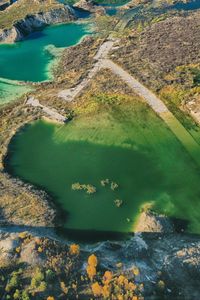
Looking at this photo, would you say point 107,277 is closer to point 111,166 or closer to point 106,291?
point 106,291

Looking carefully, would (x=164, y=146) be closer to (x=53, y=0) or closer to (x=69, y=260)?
(x=69, y=260)

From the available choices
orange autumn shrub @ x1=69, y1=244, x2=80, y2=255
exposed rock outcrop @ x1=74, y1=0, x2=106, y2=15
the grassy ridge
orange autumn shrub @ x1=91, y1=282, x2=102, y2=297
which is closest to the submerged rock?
orange autumn shrub @ x1=69, y1=244, x2=80, y2=255

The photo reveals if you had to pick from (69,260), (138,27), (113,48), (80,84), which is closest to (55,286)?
(69,260)

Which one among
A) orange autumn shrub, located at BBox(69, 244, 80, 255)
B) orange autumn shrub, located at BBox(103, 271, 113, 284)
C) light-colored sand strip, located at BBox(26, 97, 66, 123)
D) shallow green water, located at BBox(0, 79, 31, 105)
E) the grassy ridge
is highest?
the grassy ridge

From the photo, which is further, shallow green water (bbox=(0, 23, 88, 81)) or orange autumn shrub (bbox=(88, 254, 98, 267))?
shallow green water (bbox=(0, 23, 88, 81))

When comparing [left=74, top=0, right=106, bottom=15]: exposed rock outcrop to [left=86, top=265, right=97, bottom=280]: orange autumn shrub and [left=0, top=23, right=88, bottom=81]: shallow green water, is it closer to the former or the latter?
[left=0, top=23, right=88, bottom=81]: shallow green water

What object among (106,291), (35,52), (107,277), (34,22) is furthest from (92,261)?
(34,22)
